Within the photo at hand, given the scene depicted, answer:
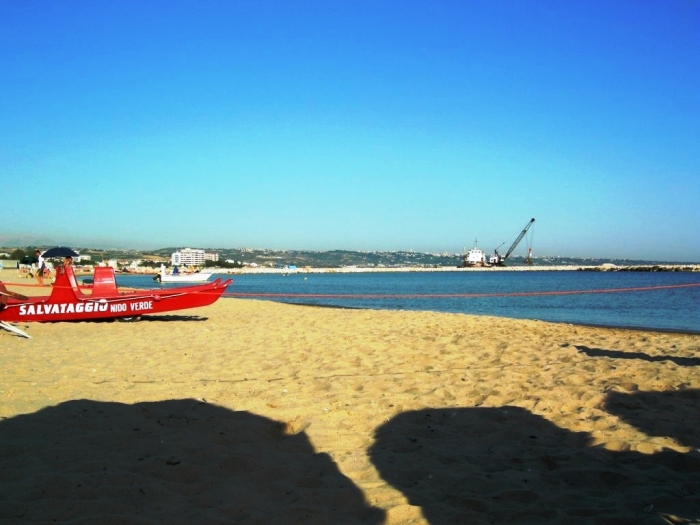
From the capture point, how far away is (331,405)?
5.45m

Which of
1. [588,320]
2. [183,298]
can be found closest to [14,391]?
[183,298]

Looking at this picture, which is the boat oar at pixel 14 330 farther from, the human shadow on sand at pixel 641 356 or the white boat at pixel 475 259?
the white boat at pixel 475 259

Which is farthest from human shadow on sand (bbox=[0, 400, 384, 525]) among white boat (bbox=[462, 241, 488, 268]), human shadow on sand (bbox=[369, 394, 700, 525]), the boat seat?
white boat (bbox=[462, 241, 488, 268])

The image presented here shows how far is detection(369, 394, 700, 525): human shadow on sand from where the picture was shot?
3363 millimetres

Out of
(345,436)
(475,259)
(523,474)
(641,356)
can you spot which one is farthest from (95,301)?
(475,259)

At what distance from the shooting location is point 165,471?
146 inches

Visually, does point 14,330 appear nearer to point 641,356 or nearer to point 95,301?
point 95,301

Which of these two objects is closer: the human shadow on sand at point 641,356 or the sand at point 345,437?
the sand at point 345,437

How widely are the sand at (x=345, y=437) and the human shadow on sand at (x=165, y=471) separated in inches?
0.5

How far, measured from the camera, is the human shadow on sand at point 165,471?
316cm

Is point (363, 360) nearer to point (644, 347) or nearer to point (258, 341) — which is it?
point (258, 341)

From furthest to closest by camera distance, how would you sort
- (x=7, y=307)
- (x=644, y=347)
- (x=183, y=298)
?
(x=183, y=298), (x=7, y=307), (x=644, y=347)

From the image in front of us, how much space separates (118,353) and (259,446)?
485 centimetres

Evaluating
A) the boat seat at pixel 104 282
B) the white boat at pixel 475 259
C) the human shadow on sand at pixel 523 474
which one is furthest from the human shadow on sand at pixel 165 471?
the white boat at pixel 475 259
